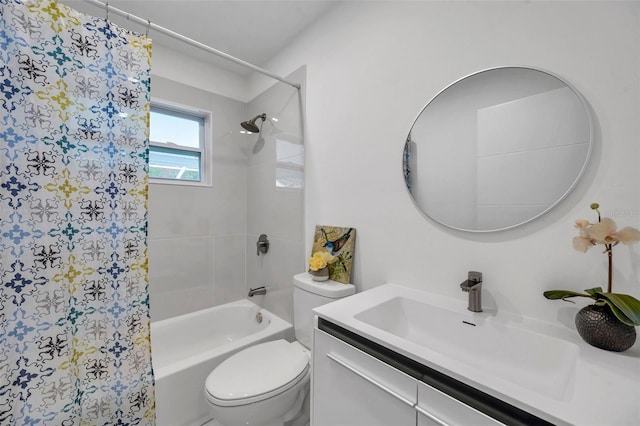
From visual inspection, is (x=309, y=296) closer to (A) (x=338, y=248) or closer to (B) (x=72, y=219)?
(A) (x=338, y=248)

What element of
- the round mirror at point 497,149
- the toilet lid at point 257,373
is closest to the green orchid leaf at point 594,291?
the round mirror at point 497,149

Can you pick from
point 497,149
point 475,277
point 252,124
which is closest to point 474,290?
point 475,277

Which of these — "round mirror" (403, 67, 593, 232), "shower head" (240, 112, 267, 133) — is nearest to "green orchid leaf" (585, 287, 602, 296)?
"round mirror" (403, 67, 593, 232)

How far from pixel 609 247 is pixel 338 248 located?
110cm

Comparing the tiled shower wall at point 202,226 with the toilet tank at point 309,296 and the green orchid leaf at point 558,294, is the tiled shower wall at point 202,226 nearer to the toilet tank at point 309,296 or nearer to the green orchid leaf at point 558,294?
the toilet tank at point 309,296

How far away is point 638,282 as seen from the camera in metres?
0.76

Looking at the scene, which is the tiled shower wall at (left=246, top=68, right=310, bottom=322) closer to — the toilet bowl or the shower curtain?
the toilet bowl

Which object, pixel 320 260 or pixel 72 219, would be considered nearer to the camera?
pixel 72 219

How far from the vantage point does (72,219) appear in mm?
921

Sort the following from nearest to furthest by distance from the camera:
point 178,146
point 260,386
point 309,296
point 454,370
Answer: point 454,370 → point 260,386 → point 309,296 → point 178,146

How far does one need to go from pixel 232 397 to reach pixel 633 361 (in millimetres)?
1367

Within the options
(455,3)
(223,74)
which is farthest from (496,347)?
(223,74)

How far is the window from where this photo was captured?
2.10 m

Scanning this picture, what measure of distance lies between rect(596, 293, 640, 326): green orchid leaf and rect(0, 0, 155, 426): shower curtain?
1.56 meters
